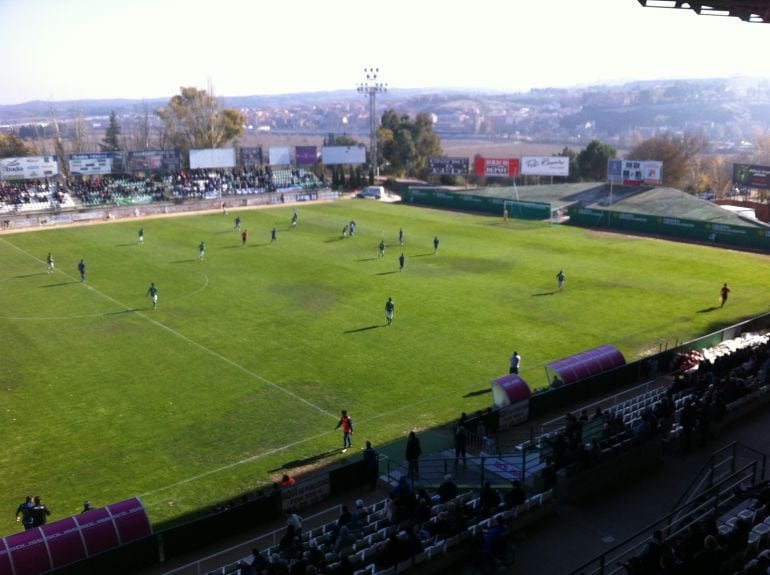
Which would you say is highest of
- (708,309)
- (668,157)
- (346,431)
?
(668,157)

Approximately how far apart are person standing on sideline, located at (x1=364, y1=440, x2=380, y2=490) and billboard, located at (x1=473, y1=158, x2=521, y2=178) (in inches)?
2572

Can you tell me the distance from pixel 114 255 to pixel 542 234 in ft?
110

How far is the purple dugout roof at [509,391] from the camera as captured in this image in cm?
2297

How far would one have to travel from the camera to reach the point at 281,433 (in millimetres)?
23594

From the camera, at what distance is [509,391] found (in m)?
23.0

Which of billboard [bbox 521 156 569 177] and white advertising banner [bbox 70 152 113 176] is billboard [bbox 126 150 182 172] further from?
billboard [bbox 521 156 569 177]

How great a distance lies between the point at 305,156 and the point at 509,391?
2753 inches

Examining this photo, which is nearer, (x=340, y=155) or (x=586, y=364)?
(x=586, y=364)

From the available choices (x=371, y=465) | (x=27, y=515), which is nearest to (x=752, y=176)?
(x=371, y=465)

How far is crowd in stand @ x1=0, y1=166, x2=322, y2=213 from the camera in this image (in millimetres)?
72938

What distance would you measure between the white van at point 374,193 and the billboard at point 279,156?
952cm

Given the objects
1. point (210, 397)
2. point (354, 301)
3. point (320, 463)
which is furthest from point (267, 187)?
point (320, 463)

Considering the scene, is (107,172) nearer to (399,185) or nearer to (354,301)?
(399,185)

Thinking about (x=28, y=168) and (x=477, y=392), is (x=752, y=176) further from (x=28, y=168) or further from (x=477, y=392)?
(x=28, y=168)
